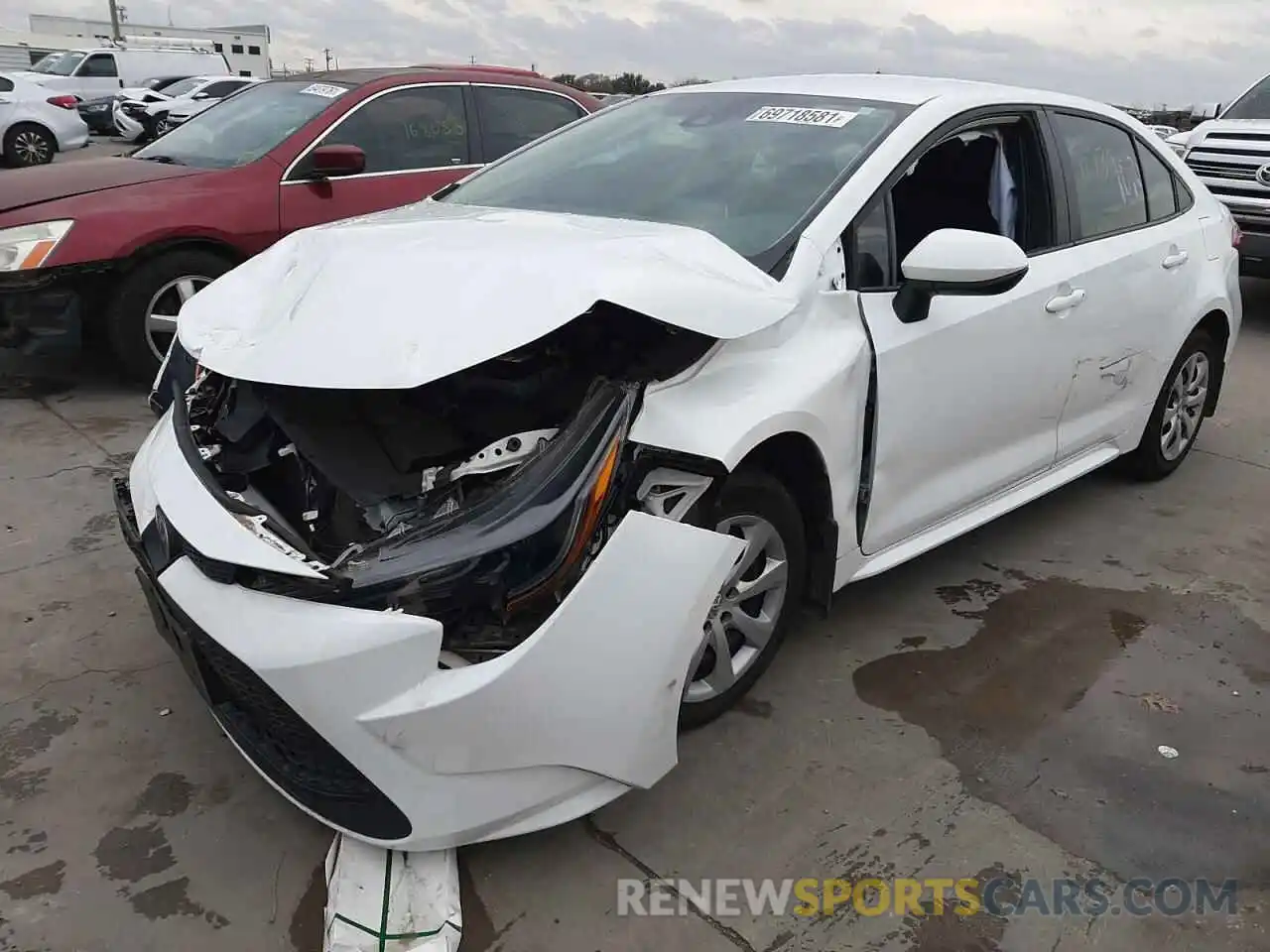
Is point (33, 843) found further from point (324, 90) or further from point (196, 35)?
point (196, 35)

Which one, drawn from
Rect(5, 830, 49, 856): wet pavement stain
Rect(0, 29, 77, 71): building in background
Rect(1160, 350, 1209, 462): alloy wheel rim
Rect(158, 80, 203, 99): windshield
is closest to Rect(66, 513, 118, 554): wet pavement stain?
Rect(5, 830, 49, 856): wet pavement stain

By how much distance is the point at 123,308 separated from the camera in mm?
5020

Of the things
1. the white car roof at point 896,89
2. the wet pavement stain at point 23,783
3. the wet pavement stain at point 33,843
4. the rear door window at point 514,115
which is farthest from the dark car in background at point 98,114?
the wet pavement stain at point 33,843

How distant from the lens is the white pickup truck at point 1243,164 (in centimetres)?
781

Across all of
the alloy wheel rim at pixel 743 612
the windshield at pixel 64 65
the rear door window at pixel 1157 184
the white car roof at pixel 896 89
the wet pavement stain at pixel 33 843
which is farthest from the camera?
the windshield at pixel 64 65

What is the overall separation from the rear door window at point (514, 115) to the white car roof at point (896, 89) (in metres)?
2.40

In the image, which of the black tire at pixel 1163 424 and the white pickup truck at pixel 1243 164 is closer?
the black tire at pixel 1163 424

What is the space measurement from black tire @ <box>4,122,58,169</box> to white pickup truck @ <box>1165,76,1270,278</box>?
1515 cm

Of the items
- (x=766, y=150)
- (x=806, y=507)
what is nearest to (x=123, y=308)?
(x=766, y=150)

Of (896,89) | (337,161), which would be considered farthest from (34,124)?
(896,89)

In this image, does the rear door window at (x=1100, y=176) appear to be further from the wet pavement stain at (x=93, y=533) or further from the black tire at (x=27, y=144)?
the black tire at (x=27, y=144)

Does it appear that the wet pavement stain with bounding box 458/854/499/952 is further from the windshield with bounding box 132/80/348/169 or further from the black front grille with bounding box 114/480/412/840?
the windshield with bounding box 132/80/348/169

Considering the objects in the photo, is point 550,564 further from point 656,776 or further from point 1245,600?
point 1245,600

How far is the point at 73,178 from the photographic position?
5.20 m
